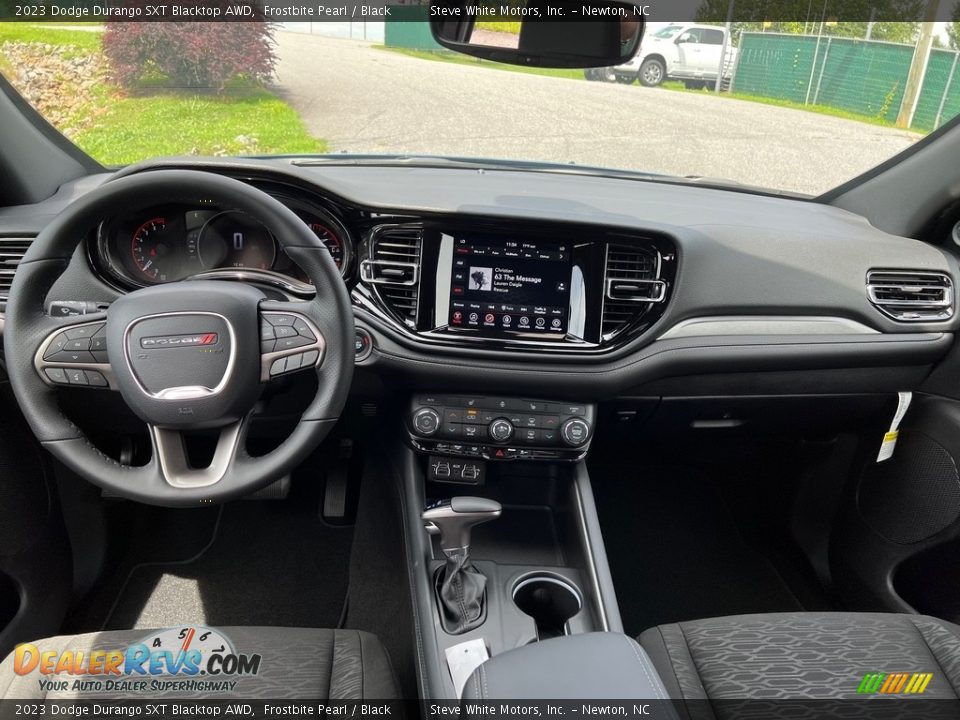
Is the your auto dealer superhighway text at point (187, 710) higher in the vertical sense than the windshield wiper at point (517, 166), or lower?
lower

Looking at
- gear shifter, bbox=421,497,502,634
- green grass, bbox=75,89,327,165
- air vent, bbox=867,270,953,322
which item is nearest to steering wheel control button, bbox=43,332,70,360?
gear shifter, bbox=421,497,502,634

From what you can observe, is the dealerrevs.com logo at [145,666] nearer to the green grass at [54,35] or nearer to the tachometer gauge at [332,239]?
the tachometer gauge at [332,239]

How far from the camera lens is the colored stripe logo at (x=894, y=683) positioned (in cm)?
143

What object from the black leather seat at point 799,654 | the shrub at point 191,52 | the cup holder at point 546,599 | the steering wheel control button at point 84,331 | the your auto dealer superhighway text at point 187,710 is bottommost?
the cup holder at point 546,599

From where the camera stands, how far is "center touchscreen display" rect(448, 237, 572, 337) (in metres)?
1.87

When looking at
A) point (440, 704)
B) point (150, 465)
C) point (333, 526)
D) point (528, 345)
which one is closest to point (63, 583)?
point (333, 526)

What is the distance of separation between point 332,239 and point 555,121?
2.10 metres

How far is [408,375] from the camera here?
6.39ft

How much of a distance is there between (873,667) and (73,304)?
1.81m

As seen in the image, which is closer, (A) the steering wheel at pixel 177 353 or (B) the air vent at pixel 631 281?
(A) the steering wheel at pixel 177 353

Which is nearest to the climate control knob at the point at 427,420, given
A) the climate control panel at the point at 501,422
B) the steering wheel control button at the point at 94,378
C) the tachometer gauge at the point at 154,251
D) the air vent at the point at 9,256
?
the climate control panel at the point at 501,422

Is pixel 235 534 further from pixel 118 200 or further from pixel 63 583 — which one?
pixel 118 200

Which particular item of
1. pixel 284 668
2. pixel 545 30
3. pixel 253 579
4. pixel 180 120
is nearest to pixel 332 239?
pixel 545 30

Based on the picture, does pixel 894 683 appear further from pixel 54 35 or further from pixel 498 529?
pixel 54 35
